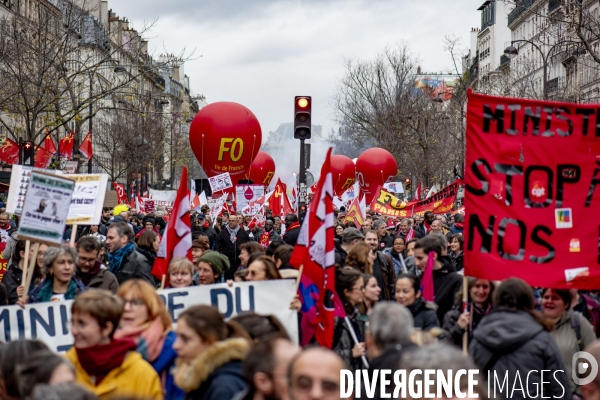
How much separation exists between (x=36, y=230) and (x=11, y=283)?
166cm

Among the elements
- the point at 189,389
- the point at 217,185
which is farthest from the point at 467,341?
the point at 217,185

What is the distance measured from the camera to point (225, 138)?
27.7 m

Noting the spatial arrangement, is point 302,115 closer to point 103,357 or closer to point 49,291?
point 49,291

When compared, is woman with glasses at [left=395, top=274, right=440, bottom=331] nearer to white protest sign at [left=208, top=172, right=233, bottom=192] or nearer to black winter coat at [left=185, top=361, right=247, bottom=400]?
black winter coat at [left=185, top=361, right=247, bottom=400]

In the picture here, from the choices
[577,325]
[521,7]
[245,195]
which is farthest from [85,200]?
[521,7]

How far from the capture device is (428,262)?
28.3 ft

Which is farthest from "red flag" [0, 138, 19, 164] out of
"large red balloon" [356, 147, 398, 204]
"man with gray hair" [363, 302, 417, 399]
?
"man with gray hair" [363, 302, 417, 399]

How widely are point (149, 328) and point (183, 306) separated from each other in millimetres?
1990

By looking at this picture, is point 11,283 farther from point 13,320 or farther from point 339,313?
point 339,313

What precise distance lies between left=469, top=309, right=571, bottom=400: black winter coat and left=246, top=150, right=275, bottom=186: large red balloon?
3705 centimetres

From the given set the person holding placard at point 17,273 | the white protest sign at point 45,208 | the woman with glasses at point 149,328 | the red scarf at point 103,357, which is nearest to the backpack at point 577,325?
the woman with glasses at point 149,328

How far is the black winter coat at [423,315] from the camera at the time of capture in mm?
7449

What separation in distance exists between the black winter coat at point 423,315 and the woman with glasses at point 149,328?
87.4 inches

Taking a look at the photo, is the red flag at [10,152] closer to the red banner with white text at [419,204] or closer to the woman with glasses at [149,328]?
the red banner with white text at [419,204]
